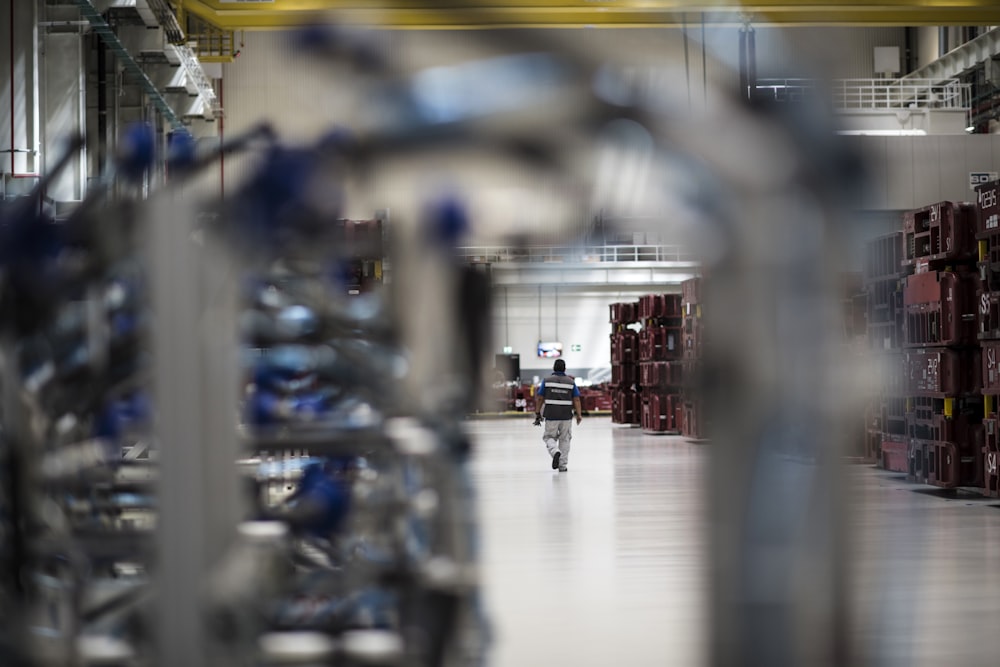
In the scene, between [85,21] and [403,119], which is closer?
[403,119]

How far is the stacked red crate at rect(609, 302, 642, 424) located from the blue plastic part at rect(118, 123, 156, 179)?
28.7m

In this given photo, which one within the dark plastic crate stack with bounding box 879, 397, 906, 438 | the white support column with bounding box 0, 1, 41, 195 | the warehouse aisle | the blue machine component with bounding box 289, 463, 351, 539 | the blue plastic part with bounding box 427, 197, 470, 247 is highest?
the white support column with bounding box 0, 1, 41, 195

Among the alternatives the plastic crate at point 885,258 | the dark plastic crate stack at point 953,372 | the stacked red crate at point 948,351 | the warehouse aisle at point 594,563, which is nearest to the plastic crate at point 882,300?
the plastic crate at point 885,258

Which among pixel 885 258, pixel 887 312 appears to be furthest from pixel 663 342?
pixel 887 312

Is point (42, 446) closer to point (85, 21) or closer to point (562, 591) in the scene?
point (562, 591)

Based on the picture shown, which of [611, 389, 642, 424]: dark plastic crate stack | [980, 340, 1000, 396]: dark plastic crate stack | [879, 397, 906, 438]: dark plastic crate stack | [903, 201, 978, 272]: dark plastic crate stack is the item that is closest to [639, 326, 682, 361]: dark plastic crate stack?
[611, 389, 642, 424]: dark plastic crate stack

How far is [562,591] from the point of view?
7762mm

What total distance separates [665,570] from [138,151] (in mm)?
5584

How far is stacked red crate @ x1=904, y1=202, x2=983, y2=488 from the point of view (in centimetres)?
1336

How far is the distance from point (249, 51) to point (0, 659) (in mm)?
36634

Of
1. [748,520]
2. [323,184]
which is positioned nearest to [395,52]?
[748,520]

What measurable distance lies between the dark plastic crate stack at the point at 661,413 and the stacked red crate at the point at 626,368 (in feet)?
10.7

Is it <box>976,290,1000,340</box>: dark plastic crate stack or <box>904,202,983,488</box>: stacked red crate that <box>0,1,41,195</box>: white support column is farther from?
<box>976,290,1000,340</box>: dark plastic crate stack

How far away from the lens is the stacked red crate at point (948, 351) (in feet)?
43.8
